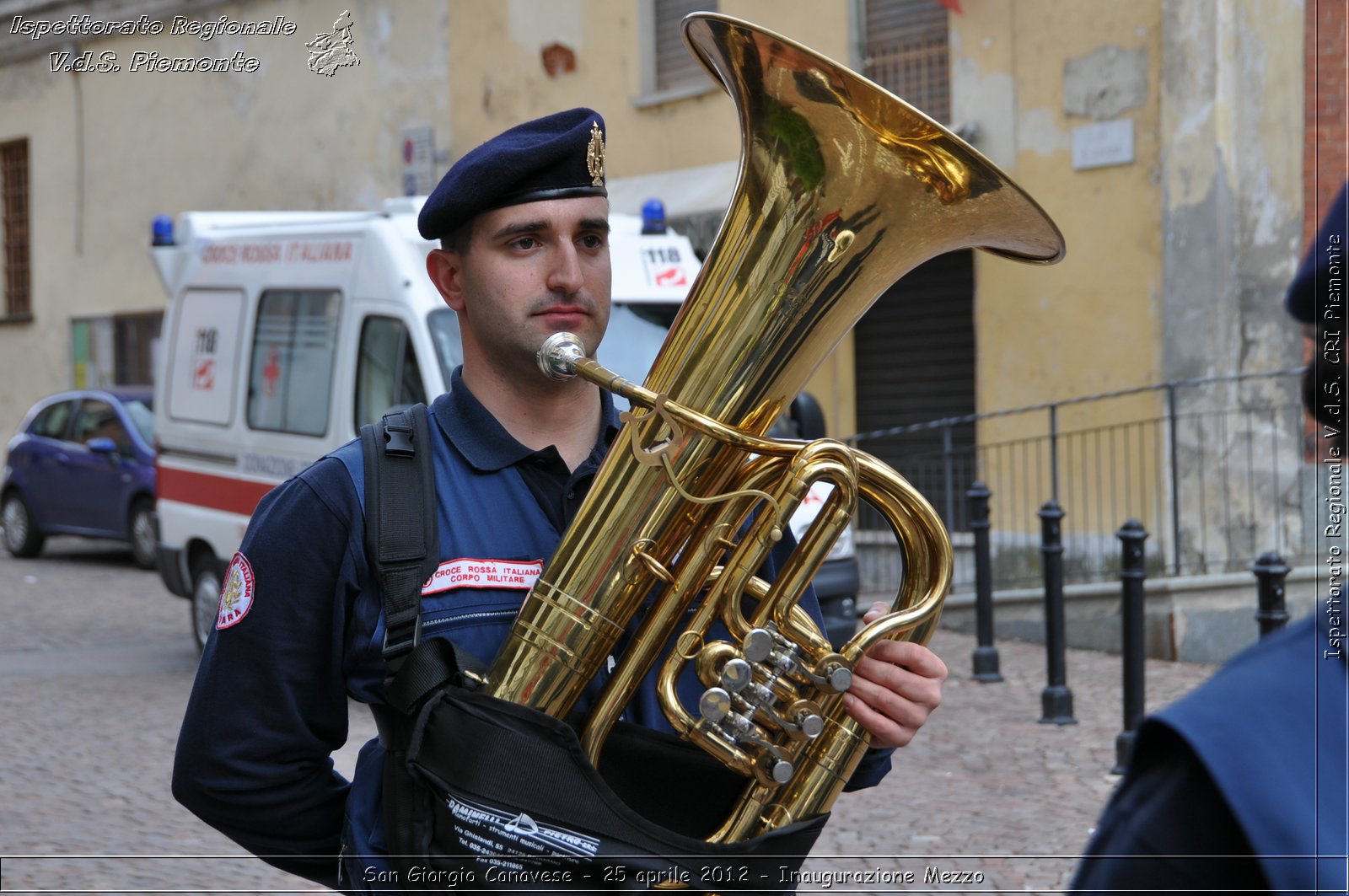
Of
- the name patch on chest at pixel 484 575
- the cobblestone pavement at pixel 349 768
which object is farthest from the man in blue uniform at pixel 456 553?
the cobblestone pavement at pixel 349 768

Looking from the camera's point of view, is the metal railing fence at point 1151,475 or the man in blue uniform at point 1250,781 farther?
the metal railing fence at point 1151,475

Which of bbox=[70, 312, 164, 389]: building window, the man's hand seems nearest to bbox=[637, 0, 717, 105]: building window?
bbox=[70, 312, 164, 389]: building window

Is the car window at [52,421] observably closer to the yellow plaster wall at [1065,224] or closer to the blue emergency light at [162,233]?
the blue emergency light at [162,233]

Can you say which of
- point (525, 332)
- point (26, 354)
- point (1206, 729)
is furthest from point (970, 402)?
point (26, 354)

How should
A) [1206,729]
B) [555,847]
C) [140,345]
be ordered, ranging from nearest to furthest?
[1206,729] < [555,847] < [140,345]

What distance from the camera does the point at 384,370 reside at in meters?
7.80

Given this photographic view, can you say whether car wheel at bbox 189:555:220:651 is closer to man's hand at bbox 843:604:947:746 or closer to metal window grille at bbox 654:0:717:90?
metal window grille at bbox 654:0:717:90

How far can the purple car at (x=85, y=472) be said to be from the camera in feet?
43.0

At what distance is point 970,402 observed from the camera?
1195cm

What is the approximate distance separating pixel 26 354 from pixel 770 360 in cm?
2112

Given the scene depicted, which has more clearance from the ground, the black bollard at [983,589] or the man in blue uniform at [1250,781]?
the man in blue uniform at [1250,781]

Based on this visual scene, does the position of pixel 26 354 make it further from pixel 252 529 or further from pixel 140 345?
pixel 252 529

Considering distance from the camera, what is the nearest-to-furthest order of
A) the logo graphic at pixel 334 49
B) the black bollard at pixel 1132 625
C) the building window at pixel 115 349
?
the black bollard at pixel 1132 625
the logo graphic at pixel 334 49
the building window at pixel 115 349

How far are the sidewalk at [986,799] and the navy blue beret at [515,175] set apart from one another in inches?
100
